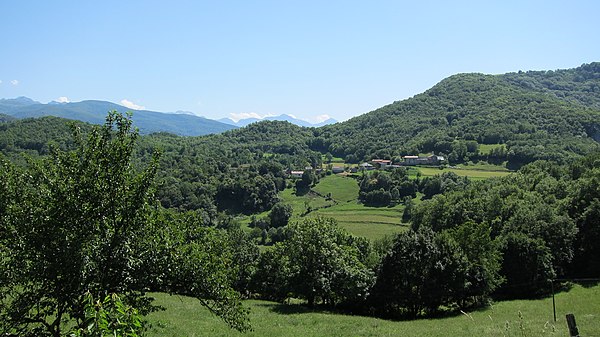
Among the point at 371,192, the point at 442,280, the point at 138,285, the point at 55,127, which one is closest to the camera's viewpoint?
the point at 138,285

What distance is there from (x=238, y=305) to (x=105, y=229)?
19.5ft

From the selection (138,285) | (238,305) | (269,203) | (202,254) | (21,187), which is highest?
(21,187)

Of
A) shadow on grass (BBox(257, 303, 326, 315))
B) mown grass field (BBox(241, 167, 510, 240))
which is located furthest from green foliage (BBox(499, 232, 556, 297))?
mown grass field (BBox(241, 167, 510, 240))

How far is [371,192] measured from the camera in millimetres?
135625

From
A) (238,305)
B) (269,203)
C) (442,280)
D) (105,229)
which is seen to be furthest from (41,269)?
(269,203)

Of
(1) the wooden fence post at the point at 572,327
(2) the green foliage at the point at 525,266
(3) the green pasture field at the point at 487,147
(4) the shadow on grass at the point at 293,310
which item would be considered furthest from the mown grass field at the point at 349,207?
(1) the wooden fence post at the point at 572,327

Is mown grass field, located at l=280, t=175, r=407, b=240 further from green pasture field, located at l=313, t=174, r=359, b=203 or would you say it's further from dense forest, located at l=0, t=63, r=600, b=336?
dense forest, located at l=0, t=63, r=600, b=336

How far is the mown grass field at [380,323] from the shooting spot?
82.8 ft

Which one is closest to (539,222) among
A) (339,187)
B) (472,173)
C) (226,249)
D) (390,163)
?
(226,249)

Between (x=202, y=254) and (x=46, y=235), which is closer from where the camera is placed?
(x=46, y=235)

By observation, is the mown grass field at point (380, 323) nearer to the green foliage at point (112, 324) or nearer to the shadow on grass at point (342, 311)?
the shadow on grass at point (342, 311)

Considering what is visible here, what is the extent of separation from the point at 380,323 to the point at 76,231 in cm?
2738

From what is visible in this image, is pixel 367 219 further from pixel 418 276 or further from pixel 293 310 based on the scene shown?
pixel 293 310

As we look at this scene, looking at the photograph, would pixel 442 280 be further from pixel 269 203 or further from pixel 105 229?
pixel 269 203
